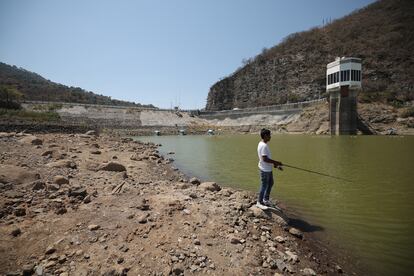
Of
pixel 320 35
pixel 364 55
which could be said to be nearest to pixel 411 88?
pixel 364 55

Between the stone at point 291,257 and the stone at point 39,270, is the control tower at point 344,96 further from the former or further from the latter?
the stone at point 39,270

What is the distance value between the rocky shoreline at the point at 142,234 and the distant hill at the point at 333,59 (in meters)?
55.2

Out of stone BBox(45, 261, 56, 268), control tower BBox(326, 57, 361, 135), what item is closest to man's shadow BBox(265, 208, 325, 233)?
stone BBox(45, 261, 56, 268)

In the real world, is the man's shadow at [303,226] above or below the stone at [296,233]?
below

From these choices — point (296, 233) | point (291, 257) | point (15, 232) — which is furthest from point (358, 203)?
point (15, 232)

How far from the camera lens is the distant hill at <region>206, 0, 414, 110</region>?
58.5m

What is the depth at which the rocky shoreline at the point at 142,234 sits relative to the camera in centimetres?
451

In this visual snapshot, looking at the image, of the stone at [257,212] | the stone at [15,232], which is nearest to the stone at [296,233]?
the stone at [257,212]

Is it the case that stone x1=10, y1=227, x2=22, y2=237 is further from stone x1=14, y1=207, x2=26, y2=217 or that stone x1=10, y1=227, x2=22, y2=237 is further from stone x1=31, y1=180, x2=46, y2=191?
stone x1=31, y1=180, x2=46, y2=191

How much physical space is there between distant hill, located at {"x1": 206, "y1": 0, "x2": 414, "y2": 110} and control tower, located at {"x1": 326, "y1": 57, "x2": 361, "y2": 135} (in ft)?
18.8

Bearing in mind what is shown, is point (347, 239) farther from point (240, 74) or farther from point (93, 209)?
point (240, 74)

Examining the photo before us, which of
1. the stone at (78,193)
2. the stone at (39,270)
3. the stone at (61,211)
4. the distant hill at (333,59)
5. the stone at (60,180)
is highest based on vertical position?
the distant hill at (333,59)

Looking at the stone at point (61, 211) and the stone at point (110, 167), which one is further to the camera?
the stone at point (110, 167)

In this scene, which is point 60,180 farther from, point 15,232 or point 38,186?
point 15,232
